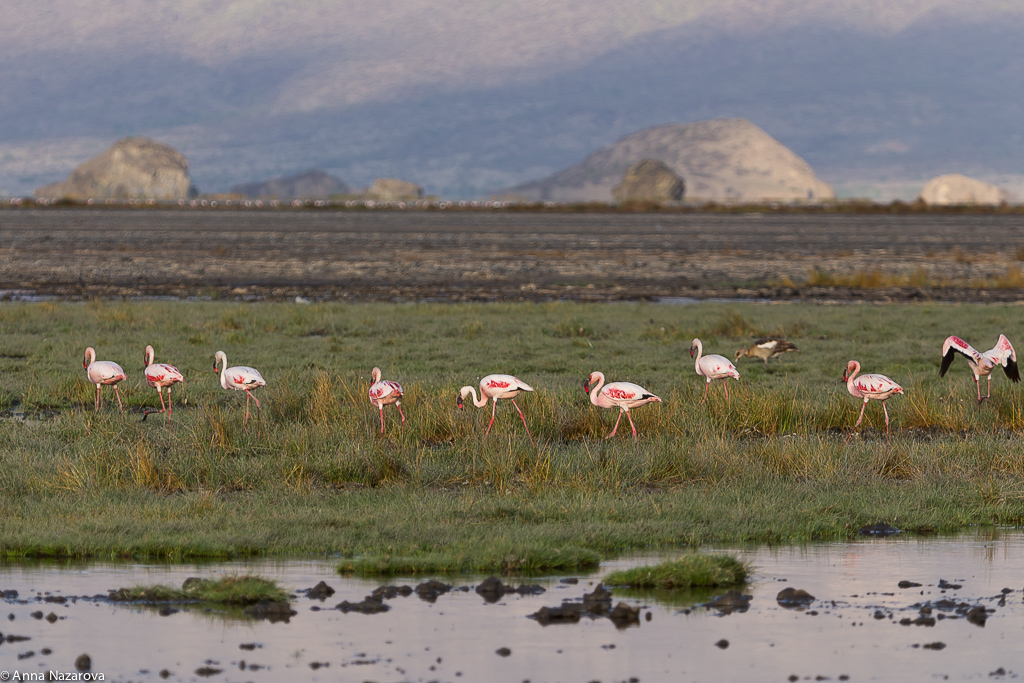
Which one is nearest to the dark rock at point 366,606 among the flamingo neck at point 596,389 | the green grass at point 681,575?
the green grass at point 681,575

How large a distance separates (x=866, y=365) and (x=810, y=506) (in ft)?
35.7

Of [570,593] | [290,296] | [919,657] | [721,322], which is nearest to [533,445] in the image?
[570,593]

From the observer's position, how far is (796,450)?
12.6m

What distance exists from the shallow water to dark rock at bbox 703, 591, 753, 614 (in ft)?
0.25

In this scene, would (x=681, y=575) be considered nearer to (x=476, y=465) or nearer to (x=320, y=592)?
(x=320, y=592)

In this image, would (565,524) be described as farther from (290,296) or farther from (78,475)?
(290,296)

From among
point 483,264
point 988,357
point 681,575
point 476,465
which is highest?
point 483,264

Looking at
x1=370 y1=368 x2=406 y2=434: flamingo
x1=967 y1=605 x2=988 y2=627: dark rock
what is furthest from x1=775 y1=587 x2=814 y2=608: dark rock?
x1=370 y1=368 x2=406 y2=434: flamingo

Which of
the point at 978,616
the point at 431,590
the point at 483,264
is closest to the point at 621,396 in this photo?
the point at 431,590

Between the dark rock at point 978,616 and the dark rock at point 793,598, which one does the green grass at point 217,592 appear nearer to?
the dark rock at point 793,598

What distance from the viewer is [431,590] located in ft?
28.0

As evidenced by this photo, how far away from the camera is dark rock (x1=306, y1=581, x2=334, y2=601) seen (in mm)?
8367

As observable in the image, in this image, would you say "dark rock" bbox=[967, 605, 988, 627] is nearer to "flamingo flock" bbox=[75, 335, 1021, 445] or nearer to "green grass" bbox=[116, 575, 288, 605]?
"green grass" bbox=[116, 575, 288, 605]

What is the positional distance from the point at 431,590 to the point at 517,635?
3.42 feet
